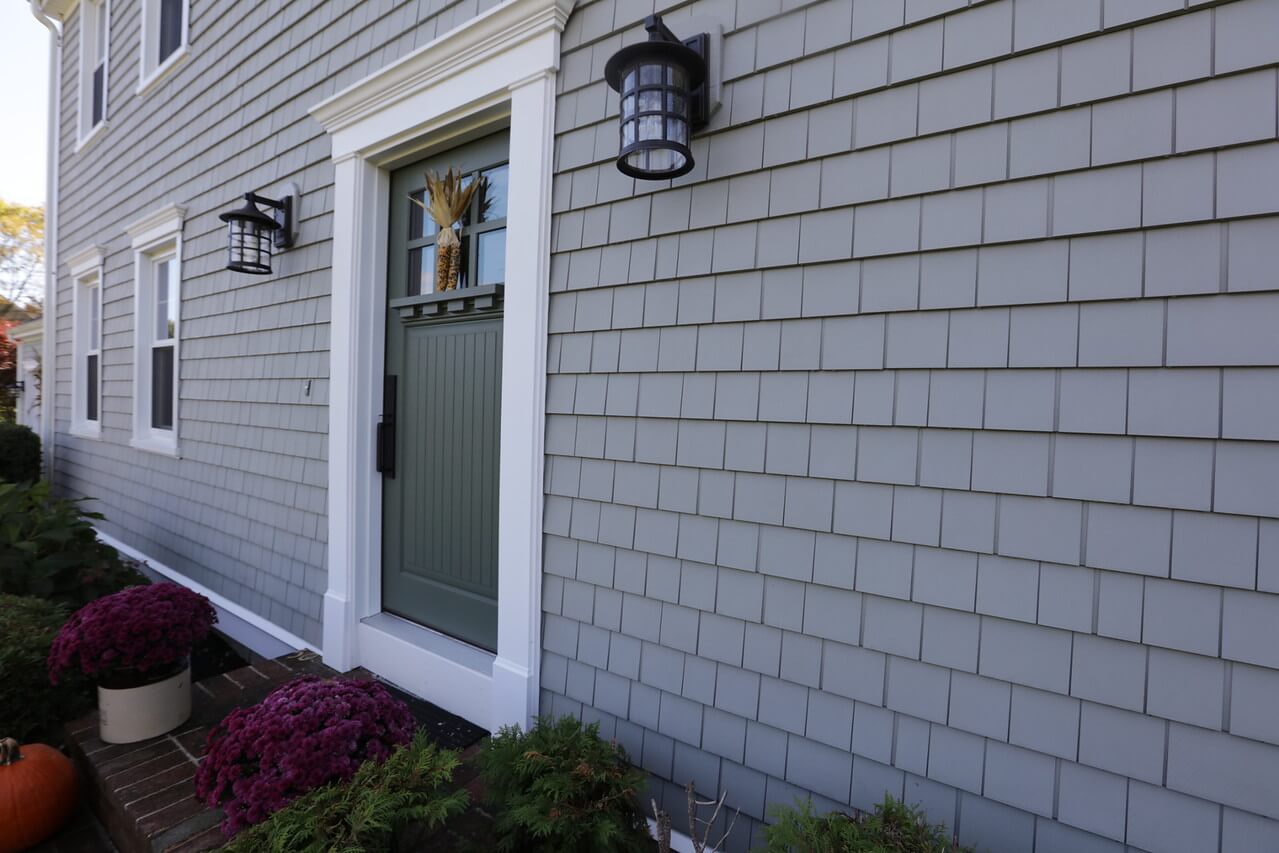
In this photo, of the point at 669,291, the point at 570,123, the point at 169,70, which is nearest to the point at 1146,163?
the point at 669,291

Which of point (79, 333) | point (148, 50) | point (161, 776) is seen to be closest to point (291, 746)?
point (161, 776)

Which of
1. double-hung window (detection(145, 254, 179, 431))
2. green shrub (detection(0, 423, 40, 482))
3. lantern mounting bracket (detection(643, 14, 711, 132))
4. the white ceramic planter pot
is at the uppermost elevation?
lantern mounting bracket (detection(643, 14, 711, 132))

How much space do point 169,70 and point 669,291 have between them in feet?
17.3

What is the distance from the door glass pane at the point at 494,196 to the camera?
289 centimetres

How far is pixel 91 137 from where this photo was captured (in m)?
6.71

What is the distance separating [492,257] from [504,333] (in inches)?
19.4

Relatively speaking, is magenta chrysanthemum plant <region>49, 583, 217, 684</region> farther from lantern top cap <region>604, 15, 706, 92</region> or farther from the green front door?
lantern top cap <region>604, 15, 706, 92</region>

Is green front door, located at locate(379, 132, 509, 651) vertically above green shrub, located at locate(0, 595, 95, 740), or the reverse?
green front door, located at locate(379, 132, 509, 651)

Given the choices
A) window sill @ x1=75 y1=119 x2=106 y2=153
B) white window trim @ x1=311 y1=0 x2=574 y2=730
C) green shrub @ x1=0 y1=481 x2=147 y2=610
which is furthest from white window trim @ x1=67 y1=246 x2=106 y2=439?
white window trim @ x1=311 y1=0 x2=574 y2=730

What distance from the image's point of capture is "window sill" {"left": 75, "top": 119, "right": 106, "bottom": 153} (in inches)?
254

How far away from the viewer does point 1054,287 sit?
1.51 meters

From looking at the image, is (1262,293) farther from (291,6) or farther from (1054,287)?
(291,6)

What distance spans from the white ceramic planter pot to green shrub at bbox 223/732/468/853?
125 centimetres

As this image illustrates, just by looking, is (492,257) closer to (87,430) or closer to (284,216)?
(284,216)
